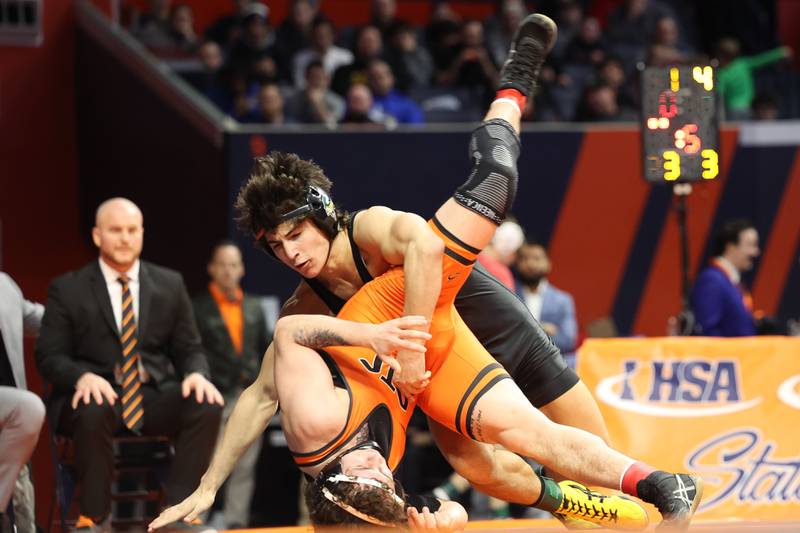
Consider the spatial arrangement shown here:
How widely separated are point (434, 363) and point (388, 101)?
4.83 metres

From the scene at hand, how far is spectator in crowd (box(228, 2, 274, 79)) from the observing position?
9.28 meters

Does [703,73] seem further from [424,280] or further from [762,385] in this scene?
[424,280]

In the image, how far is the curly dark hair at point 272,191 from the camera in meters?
4.20

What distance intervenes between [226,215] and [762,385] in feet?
10.9

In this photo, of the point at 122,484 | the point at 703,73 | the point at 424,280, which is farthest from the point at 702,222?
the point at 424,280

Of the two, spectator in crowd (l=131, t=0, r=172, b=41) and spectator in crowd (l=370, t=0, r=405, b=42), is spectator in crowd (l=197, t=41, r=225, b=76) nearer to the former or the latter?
spectator in crowd (l=131, t=0, r=172, b=41)

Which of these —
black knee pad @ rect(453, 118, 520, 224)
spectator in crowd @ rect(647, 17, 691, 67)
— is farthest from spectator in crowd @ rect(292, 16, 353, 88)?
black knee pad @ rect(453, 118, 520, 224)

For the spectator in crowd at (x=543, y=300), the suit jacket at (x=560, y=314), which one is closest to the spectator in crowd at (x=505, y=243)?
the spectator in crowd at (x=543, y=300)

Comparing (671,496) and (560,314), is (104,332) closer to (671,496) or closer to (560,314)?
(671,496)

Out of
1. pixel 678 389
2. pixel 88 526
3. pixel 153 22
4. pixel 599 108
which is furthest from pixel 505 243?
pixel 153 22

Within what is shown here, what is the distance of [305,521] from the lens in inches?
284

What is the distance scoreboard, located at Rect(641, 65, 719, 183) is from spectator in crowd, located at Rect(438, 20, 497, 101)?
2.71 meters

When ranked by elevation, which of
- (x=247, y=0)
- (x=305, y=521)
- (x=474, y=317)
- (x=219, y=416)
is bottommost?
(x=305, y=521)

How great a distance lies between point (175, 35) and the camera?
9969mm
